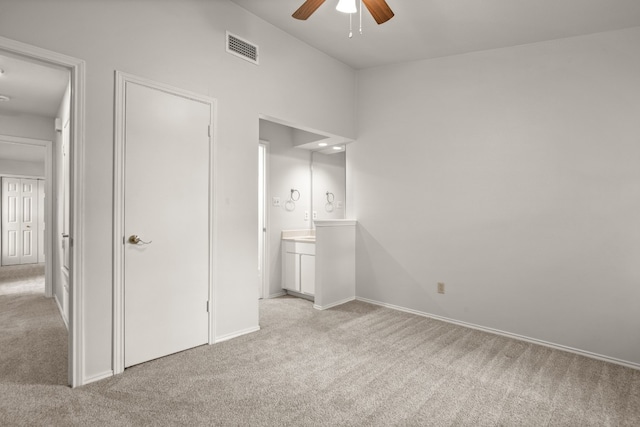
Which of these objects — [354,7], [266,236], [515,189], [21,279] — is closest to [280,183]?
[266,236]

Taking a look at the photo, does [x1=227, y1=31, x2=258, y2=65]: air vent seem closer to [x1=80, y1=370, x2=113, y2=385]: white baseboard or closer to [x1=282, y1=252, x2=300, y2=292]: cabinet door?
[x1=282, y1=252, x2=300, y2=292]: cabinet door

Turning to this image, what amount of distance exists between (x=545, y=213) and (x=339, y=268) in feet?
7.42

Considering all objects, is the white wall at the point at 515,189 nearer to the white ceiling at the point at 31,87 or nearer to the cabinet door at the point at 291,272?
the cabinet door at the point at 291,272

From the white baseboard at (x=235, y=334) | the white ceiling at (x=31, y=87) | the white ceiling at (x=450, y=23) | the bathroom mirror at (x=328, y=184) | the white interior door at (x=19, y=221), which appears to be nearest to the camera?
the white ceiling at (x=450, y=23)

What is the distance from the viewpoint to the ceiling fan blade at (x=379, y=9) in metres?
2.22

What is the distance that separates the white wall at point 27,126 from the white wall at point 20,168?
4123 millimetres

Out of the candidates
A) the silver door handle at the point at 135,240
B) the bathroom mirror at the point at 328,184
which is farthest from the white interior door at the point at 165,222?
the bathroom mirror at the point at 328,184

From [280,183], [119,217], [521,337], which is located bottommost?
[521,337]

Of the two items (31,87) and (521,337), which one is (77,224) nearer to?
(31,87)

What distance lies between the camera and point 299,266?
4.43 meters

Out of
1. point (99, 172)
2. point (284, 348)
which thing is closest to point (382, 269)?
point (284, 348)

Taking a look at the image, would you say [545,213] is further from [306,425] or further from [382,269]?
[306,425]

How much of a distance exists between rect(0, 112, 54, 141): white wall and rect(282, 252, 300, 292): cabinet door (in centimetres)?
386

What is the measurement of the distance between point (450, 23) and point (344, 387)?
10.4 feet
